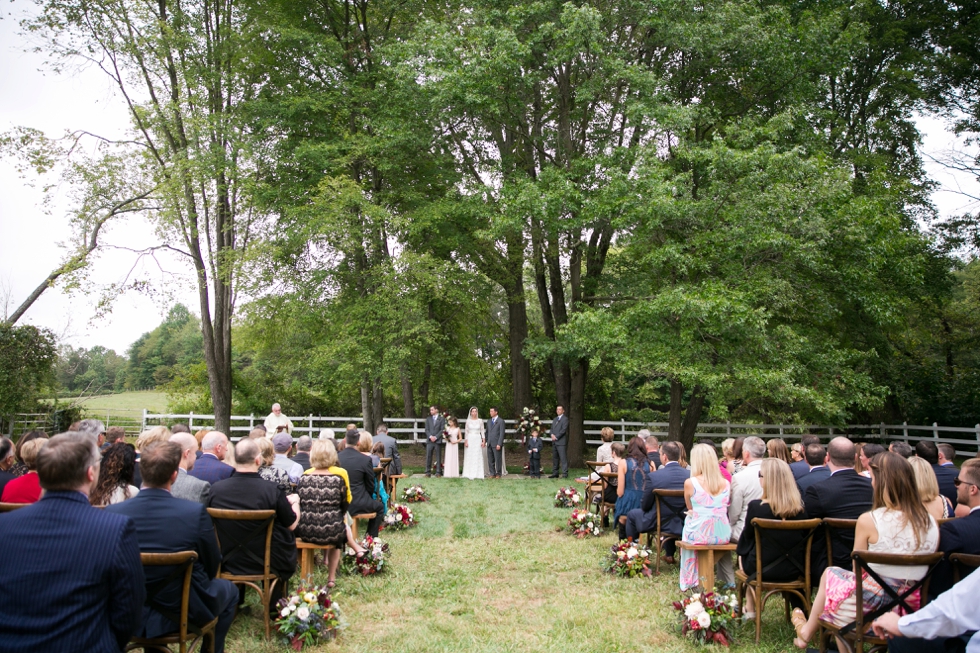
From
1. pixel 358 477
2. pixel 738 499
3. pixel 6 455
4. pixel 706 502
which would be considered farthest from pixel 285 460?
pixel 738 499

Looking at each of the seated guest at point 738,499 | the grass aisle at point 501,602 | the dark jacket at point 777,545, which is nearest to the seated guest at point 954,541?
the dark jacket at point 777,545

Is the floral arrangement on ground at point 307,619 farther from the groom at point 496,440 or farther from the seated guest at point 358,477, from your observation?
the groom at point 496,440

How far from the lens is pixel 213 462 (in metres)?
5.68

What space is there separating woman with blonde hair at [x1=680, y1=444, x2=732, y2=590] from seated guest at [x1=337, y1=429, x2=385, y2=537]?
332 centimetres

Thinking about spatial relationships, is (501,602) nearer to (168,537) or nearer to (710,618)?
(710,618)

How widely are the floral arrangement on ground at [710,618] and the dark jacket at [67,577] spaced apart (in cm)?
378

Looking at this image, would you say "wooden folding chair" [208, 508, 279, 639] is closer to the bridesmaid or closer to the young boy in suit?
the bridesmaid

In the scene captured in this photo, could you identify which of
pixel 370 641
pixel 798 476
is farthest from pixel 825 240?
pixel 370 641

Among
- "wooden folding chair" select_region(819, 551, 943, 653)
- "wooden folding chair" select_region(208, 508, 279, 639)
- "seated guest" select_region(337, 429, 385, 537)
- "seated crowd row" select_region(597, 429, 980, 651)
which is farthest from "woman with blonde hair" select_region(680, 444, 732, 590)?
"wooden folding chair" select_region(208, 508, 279, 639)

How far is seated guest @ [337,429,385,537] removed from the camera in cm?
717

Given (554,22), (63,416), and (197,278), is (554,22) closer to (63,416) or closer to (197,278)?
(197,278)

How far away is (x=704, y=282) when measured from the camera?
1288 centimetres

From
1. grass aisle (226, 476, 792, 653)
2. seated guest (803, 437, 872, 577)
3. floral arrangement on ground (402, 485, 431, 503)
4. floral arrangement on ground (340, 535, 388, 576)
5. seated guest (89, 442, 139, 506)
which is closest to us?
seated guest (89, 442, 139, 506)

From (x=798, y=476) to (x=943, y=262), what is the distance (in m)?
14.9
